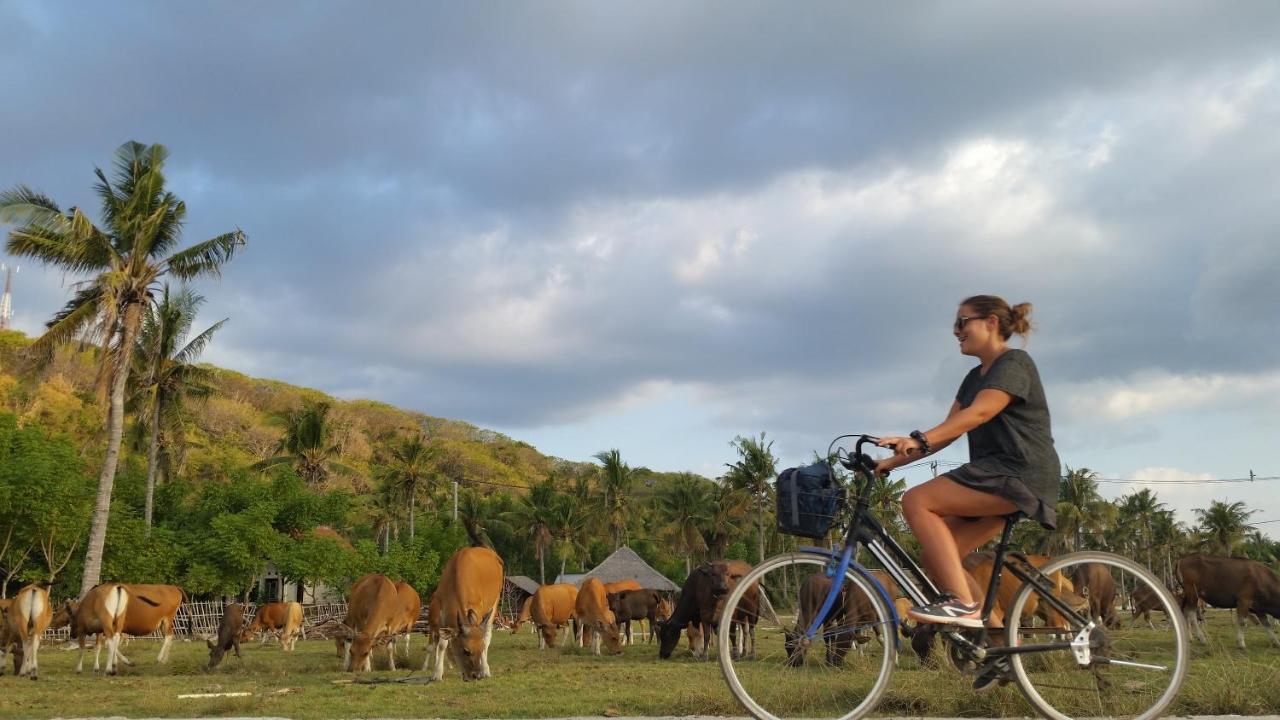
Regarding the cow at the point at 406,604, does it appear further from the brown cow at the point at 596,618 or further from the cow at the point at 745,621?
the cow at the point at 745,621

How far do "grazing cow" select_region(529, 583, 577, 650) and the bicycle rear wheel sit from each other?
23.8 metres

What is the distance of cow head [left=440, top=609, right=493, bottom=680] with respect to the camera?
14164mm

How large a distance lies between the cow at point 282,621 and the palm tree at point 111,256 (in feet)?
17.5

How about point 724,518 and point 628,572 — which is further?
point 724,518

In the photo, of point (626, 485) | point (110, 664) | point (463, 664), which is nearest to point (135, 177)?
point (110, 664)

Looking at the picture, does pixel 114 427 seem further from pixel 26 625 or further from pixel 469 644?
pixel 469 644

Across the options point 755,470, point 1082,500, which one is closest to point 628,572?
point 755,470

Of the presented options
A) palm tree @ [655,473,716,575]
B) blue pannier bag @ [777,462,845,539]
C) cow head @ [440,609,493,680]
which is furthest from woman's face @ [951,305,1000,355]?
palm tree @ [655,473,716,575]

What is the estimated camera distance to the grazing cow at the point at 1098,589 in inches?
193

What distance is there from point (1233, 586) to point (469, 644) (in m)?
17.0

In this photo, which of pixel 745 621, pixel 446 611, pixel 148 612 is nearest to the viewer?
pixel 745 621

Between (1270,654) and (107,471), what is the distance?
32.5 metres

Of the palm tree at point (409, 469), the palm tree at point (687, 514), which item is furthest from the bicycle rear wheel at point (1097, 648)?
the palm tree at point (687, 514)

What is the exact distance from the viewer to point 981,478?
4.84 meters
